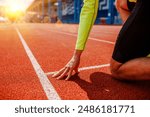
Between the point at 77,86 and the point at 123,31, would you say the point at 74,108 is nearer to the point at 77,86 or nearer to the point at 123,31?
the point at 77,86

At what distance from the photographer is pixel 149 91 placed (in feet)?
7.06

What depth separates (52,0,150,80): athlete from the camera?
217 cm

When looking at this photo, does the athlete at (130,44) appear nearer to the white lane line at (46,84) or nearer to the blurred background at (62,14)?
the white lane line at (46,84)

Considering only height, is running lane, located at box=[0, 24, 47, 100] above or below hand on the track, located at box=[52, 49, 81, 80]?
below

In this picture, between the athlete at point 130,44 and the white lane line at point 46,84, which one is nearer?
the white lane line at point 46,84

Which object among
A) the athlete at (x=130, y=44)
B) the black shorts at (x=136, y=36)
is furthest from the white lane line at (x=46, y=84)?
the black shorts at (x=136, y=36)

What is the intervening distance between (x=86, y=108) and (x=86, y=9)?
112 cm

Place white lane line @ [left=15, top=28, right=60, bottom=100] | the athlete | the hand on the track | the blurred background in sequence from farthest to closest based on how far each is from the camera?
the blurred background
the hand on the track
the athlete
white lane line @ [left=15, top=28, right=60, bottom=100]

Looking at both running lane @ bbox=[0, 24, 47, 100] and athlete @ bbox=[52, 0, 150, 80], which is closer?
running lane @ bbox=[0, 24, 47, 100]

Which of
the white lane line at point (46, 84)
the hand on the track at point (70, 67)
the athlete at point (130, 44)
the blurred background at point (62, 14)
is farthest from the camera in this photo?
the blurred background at point (62, 14)

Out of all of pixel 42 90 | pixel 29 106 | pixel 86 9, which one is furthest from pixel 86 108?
pixel 86 9

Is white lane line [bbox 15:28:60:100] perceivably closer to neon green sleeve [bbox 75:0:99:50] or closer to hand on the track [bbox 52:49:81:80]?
hand on the track [bbox 52:49:81:80]

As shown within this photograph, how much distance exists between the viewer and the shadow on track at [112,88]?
2025 millimetres

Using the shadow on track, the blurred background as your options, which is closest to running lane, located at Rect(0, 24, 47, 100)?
the shadow on track
